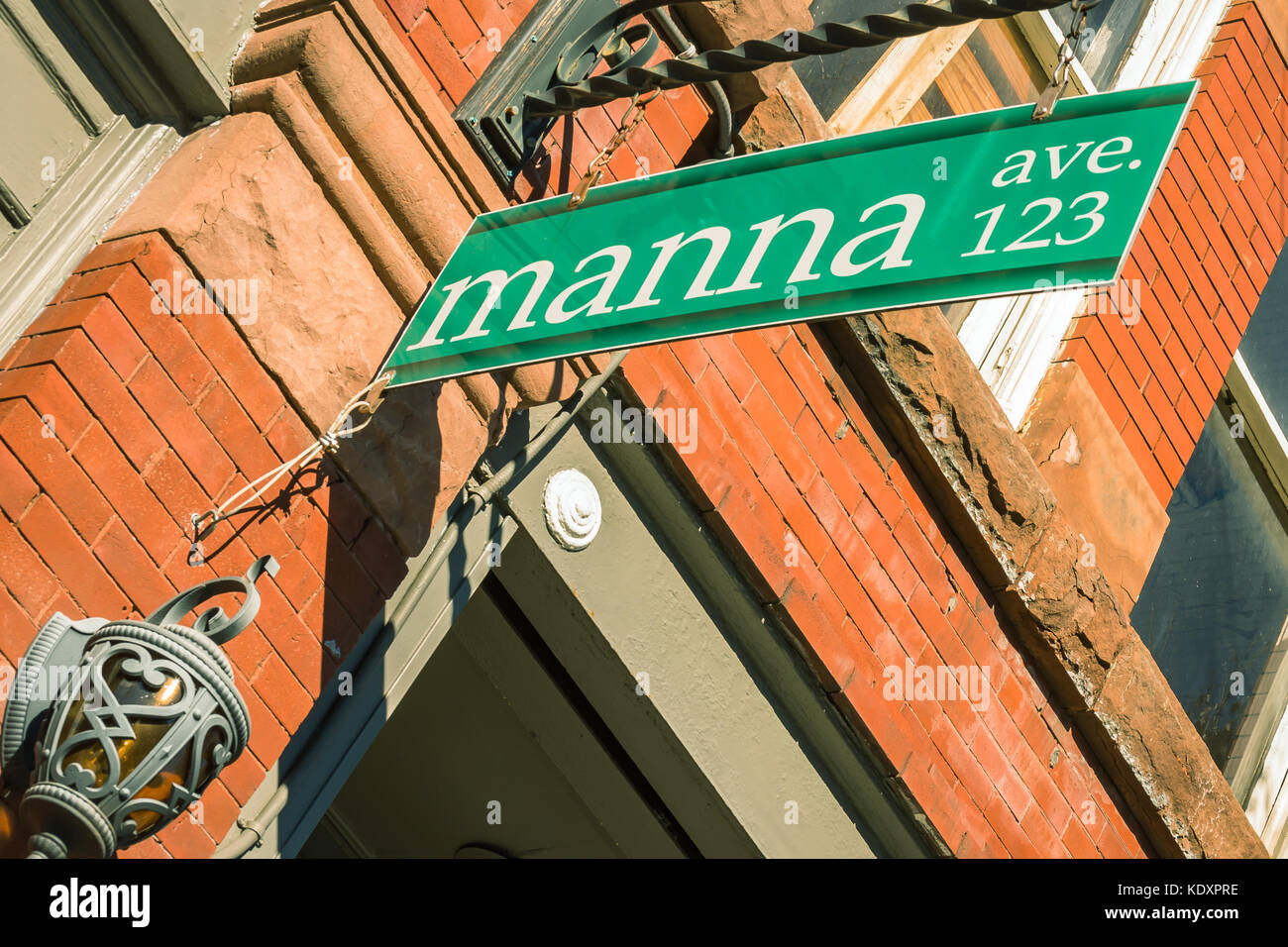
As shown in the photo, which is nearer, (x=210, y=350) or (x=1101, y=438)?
(x=210, y=350)

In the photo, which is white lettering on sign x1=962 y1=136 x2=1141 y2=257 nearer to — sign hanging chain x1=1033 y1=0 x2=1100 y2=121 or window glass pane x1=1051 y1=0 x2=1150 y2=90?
sign hanging chain x1=1033 y1=0 x2=1100 y2=121

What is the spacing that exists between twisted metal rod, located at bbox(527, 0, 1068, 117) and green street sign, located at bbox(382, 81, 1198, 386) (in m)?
0.20

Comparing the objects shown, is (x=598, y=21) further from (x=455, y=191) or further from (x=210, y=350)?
(x=210, y=350)

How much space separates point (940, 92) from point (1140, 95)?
286 cm

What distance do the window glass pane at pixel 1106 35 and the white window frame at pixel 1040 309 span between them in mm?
38

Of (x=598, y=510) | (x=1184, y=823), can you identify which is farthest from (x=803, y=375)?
(x=1184, y=823)

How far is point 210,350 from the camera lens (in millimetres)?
3014

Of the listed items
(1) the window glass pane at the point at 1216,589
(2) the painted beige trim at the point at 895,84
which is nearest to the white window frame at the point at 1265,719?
(1) the window glass pane at the point at 1216,589

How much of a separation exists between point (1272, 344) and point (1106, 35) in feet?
6.15

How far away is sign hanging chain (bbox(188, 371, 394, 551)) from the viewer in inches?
116

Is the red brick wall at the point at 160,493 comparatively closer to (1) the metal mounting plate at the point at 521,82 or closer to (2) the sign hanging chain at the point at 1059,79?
Answer: (1) the metal mounting plate at the point at 521,82

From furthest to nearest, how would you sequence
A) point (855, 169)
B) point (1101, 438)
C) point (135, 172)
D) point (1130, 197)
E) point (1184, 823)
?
1. point (1101, 438)
2. point (1184, 823)
3. point (135, 172)
4. point (855, 169)
5. point (1130, 197)

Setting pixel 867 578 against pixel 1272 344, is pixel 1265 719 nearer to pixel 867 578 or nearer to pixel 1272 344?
pixel 1272 344

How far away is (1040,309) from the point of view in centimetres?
511
